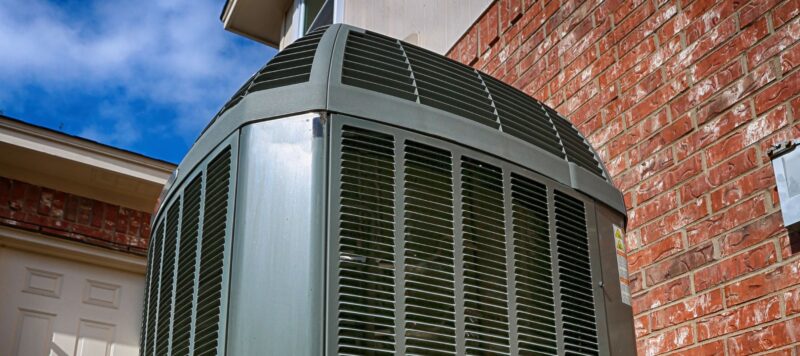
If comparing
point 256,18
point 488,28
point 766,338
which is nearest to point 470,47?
point 488,28

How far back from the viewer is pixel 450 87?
2.20m

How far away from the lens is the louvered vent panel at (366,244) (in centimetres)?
172

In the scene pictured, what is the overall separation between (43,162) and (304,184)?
24.9 feet

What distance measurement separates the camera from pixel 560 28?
3.53 metres

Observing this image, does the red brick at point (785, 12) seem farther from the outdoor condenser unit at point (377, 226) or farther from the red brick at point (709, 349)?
the red brick at point (709, 349)

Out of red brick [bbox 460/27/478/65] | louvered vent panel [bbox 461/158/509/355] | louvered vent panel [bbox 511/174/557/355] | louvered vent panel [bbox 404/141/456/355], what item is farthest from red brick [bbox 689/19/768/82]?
red brick [bbox 460/27/478/65]

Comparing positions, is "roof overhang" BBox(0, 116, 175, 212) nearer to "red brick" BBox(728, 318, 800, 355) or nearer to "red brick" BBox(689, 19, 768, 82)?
"red brick" BBox(689, 19, 768, 82)

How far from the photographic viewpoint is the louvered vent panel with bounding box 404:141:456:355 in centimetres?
178

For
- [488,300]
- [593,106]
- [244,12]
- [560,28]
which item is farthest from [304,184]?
[244,12]

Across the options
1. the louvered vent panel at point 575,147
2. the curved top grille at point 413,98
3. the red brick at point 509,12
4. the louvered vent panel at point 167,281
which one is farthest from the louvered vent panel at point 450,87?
the red brick at point 509,12

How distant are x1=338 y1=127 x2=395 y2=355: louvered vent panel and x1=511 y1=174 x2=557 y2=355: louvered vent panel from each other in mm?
350

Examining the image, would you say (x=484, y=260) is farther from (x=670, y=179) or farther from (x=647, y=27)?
(x=647, y=27)

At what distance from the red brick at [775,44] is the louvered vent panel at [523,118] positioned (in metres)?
0.66

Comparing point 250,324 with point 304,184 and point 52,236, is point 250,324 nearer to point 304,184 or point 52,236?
point 304,184
